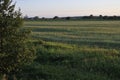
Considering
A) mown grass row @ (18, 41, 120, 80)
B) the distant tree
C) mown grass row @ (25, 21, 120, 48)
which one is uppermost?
the distant tree

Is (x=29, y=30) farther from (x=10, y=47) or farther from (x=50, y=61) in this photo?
(x=50, y=61)

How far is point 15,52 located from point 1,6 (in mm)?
2202

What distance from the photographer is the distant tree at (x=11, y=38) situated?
1741 centimetres

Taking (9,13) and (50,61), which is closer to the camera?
(9,13)

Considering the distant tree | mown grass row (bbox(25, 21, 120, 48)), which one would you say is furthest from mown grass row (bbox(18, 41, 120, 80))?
mown grass row (bbox(25, 21, 120, 48))

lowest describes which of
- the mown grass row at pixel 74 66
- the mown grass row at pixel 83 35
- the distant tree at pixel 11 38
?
the mown grass row at pixel 83 35

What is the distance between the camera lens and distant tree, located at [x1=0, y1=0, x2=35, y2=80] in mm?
17406

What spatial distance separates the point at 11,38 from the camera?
17.5 meters

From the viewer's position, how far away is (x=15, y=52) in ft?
57.8

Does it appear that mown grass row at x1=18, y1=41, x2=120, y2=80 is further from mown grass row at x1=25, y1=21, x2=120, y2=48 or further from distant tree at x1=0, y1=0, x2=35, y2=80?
mown grass row at x1=25, y1=21, x2=120, y2=48

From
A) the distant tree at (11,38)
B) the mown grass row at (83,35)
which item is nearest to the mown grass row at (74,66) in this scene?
the distant tree at (11,38)

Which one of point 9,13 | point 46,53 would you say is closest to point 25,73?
point 9,13

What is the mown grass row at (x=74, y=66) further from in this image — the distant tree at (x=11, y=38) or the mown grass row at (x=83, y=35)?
the mown grass row at (x=83, y=35)

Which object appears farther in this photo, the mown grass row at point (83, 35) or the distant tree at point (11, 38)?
the mown grass row at point (83, 35)
